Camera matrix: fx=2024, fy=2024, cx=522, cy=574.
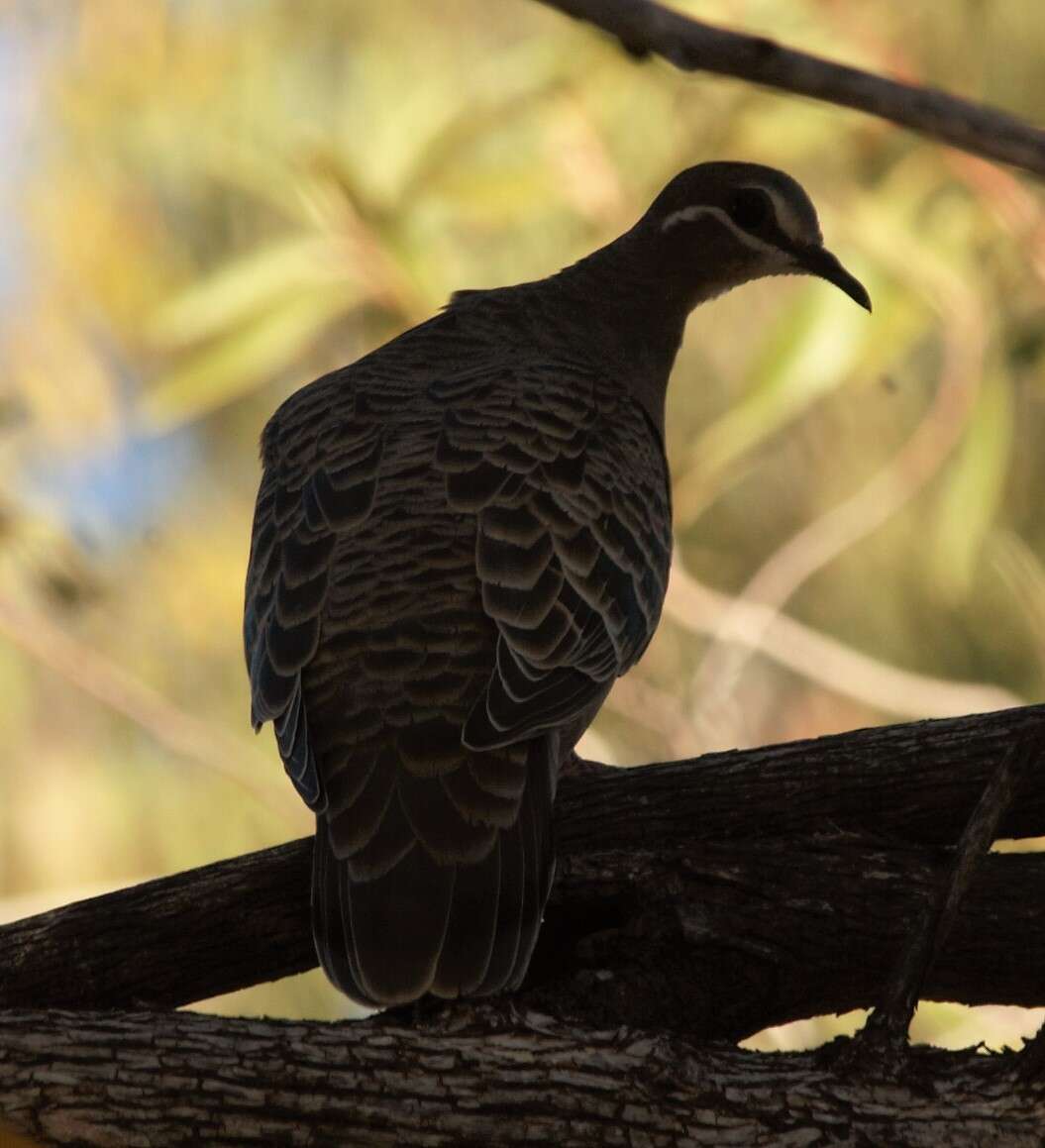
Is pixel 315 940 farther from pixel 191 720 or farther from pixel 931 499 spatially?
pixel 931 499

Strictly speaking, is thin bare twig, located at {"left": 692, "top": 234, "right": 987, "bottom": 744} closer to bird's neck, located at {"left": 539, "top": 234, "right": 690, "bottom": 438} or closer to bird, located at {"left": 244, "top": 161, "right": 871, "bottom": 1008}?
bird's neck, located at {"left": 539, "top": 234, "right": 690, "bottom": 438}

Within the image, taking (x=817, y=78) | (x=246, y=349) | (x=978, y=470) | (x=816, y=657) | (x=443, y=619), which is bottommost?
(x=817, y=78)

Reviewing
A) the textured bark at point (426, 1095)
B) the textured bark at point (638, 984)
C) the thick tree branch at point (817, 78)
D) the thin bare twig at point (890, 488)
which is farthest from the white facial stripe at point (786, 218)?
the textured bark at point (426, 1095)

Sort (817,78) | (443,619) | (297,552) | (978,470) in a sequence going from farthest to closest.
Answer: (978,470), (297,552), (443,619), (817,78)

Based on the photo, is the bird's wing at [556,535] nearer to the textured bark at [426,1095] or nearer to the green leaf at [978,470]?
the textured bark at [426,1095]

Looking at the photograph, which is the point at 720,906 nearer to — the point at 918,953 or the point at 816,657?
the point at 918,953

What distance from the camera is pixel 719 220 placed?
4.89 metres

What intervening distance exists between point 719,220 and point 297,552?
1.60 meters

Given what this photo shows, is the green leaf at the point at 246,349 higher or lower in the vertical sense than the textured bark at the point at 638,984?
higher

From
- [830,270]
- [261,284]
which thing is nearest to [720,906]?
[830,270]

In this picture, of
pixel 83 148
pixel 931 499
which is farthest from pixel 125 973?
pixel 83 148

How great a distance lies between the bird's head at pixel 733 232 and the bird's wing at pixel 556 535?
2.11 ft

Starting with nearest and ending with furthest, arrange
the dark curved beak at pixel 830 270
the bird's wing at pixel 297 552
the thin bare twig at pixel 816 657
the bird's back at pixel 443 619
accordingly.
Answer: the bird's back at pixel 443 619 → the bird's wing at pixel 297 552 → the dark curved beak at pixel 830 270 → the thin bare twig at pixel 816 657

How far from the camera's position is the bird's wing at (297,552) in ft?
11.6
